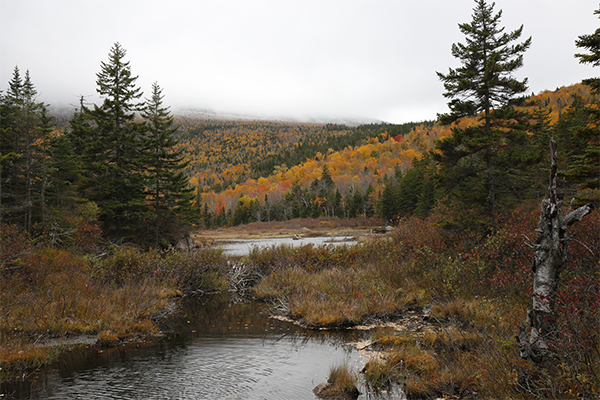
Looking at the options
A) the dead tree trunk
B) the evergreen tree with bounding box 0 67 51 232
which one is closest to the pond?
the evergreen tree with bounding box 0 67 51 232

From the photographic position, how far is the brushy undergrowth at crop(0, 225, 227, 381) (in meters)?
10.0

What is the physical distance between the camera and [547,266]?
206 inches

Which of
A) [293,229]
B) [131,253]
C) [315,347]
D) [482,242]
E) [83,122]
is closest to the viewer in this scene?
[315,347]

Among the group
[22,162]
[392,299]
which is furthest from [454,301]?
[22,162]

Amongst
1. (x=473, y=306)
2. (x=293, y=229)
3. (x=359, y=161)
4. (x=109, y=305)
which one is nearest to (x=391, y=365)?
(x=473, y=306)

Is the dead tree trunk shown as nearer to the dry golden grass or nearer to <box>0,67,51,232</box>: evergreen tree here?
the dry golden grass

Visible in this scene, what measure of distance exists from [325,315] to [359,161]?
15737cm

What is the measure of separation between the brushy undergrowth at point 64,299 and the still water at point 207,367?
93cm

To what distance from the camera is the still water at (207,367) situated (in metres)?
8.05

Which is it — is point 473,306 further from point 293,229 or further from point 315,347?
point 293,229

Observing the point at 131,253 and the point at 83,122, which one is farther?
the point at 83,122

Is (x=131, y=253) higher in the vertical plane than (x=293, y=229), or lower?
higher

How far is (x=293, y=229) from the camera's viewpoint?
93.4 metres

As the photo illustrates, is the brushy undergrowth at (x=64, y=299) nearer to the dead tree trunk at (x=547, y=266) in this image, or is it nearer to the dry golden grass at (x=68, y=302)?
the dry golden grass at (x=68, y=302)
